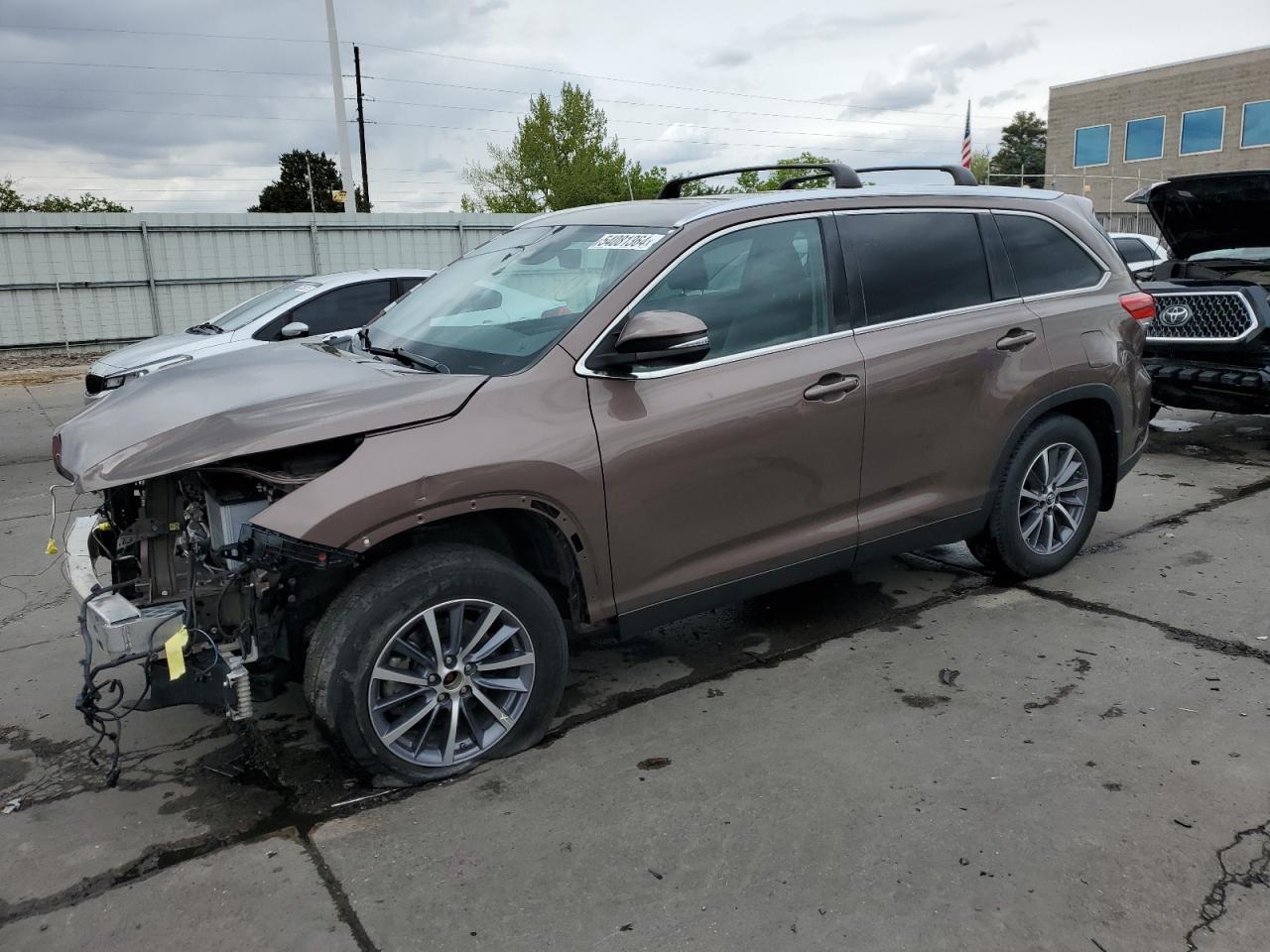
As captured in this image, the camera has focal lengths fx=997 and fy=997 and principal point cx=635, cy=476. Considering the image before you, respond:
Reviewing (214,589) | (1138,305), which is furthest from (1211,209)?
(214,589)

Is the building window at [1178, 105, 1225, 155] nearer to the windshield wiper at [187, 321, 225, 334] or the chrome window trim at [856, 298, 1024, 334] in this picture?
the windshield wiper at [187, 321, 225, 334]

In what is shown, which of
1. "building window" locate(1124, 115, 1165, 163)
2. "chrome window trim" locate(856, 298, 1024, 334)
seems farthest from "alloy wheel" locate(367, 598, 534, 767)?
"building window" locate(1124, 115, 1165, 163)

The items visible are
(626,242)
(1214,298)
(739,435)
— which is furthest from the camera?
(1214,298)

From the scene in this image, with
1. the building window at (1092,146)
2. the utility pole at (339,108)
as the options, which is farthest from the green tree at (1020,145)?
the utility pole at (339,108)

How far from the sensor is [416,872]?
2852 mm

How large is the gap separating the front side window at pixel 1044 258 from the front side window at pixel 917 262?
23cm

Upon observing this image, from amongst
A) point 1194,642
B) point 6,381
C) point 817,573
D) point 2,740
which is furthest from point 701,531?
point 6,381

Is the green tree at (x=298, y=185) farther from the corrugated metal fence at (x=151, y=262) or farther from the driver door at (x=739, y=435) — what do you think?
the driver door at (x=739, y=435)

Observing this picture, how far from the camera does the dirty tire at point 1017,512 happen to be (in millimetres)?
4684

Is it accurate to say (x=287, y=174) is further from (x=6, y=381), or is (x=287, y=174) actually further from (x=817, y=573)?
(x=817, y=573)

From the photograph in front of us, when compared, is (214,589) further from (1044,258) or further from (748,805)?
(1044,258)

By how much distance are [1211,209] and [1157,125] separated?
135 ft

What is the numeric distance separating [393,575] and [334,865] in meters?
0.86

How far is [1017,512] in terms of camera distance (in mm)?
4746
